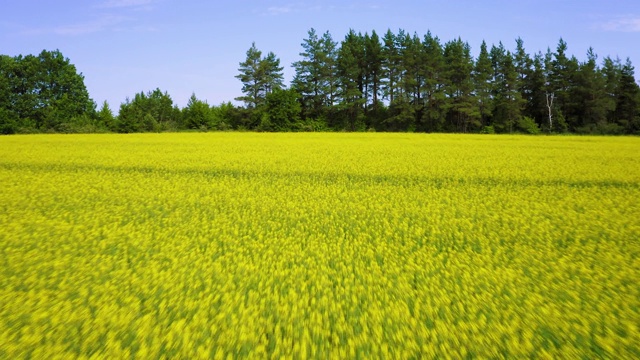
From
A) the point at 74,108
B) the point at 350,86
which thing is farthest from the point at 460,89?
the point at 74,108

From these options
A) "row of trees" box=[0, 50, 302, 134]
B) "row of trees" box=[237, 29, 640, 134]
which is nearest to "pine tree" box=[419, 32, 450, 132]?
"row of trees" box=[237, 29, 640, 134]

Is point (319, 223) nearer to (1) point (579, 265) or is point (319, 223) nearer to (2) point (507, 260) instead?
(2) point (507, 260)

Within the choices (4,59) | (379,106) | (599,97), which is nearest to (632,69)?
(599,97)

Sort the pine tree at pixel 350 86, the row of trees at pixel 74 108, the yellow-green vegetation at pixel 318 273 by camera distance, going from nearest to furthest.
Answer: the yellow-green vegetation at pixel 318 273 → the row of trees at pixel 74 108 → the pine tree at pixel 350 86

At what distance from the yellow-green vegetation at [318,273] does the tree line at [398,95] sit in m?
39.0

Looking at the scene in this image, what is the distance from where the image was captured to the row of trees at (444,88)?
4891 centimetres

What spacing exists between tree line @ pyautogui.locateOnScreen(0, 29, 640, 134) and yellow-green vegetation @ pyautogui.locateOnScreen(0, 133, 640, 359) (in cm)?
3896

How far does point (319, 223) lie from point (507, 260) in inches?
97.0

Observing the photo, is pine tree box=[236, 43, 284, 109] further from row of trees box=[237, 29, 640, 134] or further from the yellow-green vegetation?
the yellow-green vegetation

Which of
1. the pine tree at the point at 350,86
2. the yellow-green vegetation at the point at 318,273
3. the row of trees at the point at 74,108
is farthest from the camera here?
the pine tree at the point at 350,86

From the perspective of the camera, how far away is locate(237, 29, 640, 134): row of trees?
160 feet

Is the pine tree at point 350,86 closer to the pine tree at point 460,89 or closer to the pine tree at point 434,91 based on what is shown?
the pine tree at point 434,91

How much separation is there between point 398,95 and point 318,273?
160 ft

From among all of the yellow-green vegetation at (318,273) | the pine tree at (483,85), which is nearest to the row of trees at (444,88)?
the pine tree at (483,85)
